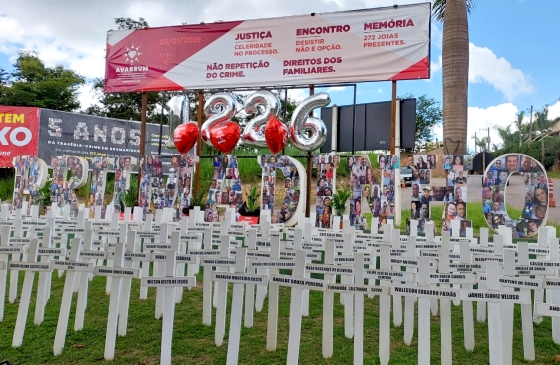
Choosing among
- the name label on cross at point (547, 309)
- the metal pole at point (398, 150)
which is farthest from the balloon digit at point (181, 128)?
the name label on cross at point (547, 309)

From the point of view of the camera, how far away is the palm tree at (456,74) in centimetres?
1017

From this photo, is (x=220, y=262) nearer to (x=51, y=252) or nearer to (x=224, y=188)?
(x=51, y=252)

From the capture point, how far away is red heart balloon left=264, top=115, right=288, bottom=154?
8.31 m

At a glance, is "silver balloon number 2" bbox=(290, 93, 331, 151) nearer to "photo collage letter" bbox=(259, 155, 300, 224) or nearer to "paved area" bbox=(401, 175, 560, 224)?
"photo collage letter" bbox=(259, 155, 300, 224)

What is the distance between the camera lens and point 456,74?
1024 centimetres

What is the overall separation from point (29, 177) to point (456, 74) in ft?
33.5

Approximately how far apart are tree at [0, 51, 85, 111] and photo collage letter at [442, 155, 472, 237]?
19.0 meters

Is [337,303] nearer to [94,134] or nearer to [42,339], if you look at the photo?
[42,339]

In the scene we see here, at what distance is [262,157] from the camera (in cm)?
870

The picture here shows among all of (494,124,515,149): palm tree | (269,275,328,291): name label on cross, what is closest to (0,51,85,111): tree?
(269,275,328,291): name label on cross

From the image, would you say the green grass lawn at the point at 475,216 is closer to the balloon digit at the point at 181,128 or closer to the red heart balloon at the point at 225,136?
the red heart balloon at the point at 225,136

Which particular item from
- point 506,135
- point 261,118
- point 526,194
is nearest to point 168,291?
point 261,118

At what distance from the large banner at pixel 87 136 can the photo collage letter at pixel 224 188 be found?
8.09 metres

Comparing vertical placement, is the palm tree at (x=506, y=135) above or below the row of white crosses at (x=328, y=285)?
above
